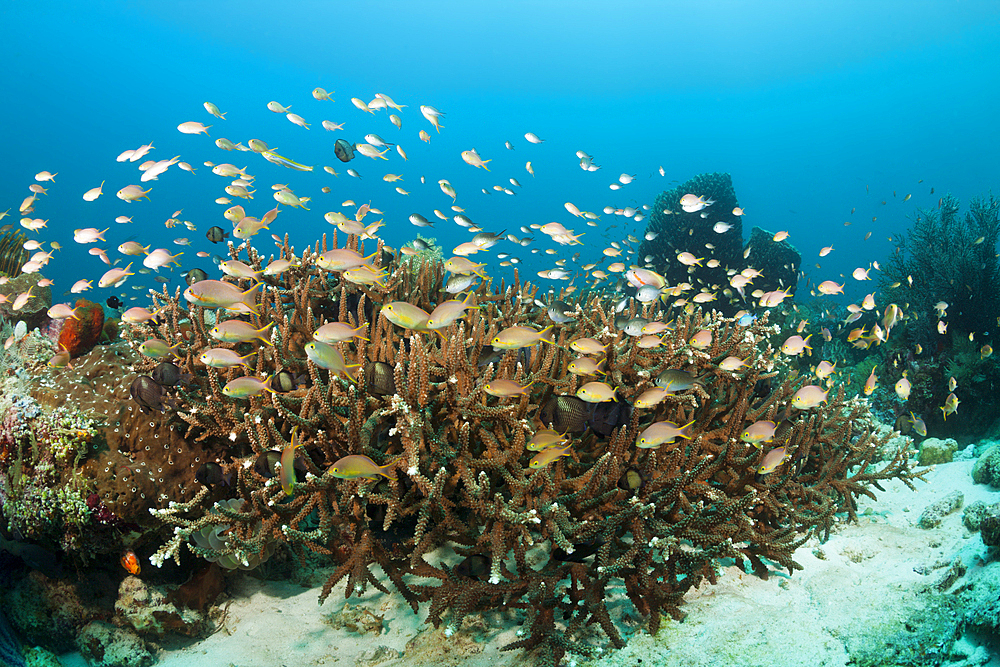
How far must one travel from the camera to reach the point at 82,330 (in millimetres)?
5070

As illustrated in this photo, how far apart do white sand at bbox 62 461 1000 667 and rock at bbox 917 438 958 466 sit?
365cm

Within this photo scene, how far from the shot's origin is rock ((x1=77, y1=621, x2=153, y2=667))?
3.22 m

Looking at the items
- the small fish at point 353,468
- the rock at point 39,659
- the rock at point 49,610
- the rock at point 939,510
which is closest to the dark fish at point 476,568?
the small fish at point 353,468

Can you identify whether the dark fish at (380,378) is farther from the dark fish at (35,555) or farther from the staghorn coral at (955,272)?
the staghorn coral at (955,272)

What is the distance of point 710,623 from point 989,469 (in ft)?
16.6

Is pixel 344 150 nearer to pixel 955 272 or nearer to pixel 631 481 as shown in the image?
pixel 631 481

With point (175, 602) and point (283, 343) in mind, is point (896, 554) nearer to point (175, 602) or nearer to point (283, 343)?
point (283, 343)

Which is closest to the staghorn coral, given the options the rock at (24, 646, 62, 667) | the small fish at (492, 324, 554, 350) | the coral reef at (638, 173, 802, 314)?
the coral reef at (638, 173, 802, 314)

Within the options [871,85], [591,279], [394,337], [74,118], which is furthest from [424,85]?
[394,337]

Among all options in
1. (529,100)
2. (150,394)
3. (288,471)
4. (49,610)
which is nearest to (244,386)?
(288,471)

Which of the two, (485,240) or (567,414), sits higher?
(485,240)

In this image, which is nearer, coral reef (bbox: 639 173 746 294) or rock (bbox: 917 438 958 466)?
rock (bbox: 917 438 958 466)

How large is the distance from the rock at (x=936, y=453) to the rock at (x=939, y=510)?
275cm

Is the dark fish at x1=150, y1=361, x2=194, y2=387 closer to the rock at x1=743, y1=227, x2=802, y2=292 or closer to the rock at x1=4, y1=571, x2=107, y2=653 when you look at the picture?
the rock at x1=4, y1=571, x2=107, y2=653
